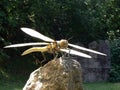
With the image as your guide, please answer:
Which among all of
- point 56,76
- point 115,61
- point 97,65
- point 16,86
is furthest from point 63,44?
point 115,61

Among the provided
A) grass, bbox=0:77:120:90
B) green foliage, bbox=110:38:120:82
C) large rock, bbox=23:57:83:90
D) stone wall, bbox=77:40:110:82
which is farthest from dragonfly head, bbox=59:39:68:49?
green foliage, bbox=110:38:120:82

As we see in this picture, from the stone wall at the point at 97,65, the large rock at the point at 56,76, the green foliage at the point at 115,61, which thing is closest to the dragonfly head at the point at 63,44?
the large rock at the point at 56,76

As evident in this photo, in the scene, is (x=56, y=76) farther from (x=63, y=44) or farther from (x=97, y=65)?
(x=97, y=65)

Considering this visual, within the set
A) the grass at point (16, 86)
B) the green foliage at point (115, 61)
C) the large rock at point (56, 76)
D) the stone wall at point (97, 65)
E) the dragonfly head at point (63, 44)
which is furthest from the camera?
the green foliage at point (115, 61)

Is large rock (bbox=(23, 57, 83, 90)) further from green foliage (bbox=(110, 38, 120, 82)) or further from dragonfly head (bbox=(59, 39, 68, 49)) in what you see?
green foliage (bbox=(110, 38, 120, 82))

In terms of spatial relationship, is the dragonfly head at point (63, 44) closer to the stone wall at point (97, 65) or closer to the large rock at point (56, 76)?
the large rock at point (56, 76)

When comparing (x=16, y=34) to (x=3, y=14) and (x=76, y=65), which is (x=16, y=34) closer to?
(x=3, y=14)

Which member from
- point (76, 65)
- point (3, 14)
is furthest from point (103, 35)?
point (76, 65)
